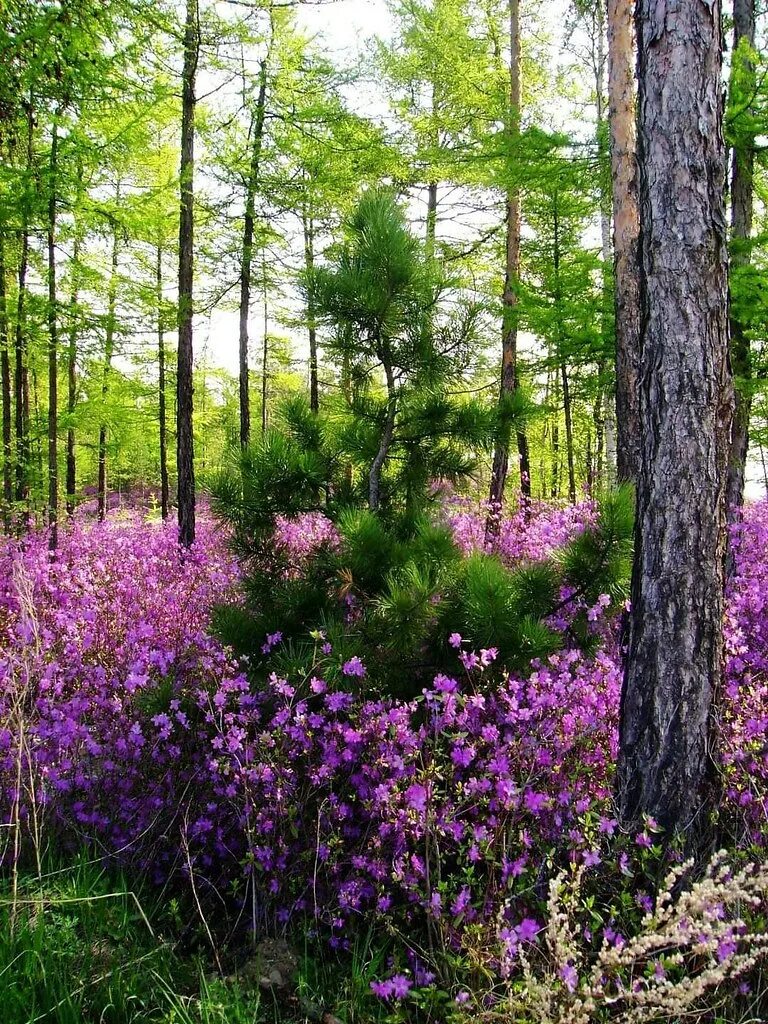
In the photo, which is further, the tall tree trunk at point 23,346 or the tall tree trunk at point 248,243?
the tall tree trunk at point 248,243

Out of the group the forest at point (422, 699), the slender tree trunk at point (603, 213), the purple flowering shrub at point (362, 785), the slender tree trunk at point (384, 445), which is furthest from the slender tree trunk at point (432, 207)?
the purple flowering shrub at point (362, 785)

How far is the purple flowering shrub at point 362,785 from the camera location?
236cm

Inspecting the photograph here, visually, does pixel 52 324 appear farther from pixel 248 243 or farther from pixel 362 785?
pixel 362 785

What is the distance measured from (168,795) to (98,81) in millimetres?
5743

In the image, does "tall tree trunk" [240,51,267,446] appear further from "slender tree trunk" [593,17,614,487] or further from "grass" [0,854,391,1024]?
"grass" [0,854,391,1024]

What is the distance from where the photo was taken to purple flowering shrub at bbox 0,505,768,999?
2.36 metres

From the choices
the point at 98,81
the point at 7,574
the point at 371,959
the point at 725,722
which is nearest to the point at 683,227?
the point at 725,722

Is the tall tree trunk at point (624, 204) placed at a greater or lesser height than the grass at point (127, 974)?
greater

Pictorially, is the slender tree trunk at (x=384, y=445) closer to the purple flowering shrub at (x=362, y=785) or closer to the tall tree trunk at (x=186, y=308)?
the purple flowering shrub at (x=362, y=785)

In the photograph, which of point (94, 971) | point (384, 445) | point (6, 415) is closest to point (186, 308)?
point (6, 415)

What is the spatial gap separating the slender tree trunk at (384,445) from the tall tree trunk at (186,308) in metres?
6.30

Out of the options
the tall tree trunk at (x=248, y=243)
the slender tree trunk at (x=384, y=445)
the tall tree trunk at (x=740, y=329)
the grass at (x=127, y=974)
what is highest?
the tall tree trunk at (x=248, y=243)

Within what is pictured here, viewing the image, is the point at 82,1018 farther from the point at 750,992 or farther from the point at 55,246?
the point at 55,246

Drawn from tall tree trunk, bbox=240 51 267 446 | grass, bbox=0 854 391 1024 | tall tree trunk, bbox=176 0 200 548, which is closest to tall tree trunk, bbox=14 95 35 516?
tall tree trunk, bbox=176 0 200 548
